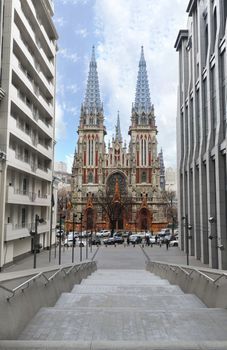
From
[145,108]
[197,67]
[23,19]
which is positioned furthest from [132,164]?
[23,19]

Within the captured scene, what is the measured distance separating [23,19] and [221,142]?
18.4m

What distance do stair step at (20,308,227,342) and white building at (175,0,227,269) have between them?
611 inches

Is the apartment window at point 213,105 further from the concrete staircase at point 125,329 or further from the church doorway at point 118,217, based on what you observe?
the church doorway at point 118,217

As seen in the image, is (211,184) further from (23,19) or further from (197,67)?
(23,19)

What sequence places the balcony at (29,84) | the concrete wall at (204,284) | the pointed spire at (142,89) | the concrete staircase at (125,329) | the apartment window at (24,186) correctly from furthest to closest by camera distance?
the pointed spire at (142,89) → the apartment window at (24,186) → the balcony at (29,84) → the concrete wall at (204,284) → the concrete staircase at (125,329)

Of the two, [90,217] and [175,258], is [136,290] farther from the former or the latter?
[90,217]

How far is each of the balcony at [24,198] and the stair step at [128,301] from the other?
607 inches

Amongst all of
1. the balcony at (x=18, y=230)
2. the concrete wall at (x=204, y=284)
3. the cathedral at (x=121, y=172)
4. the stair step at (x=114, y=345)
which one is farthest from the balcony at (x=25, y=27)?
the cathedral at (x=121, y=172)

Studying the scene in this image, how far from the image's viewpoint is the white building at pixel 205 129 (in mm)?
24234

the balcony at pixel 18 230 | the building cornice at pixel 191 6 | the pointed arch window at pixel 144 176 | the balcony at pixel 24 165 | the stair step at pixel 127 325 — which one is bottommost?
the stair step at pixel 127 325

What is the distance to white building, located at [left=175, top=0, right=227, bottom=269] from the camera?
24.2 m

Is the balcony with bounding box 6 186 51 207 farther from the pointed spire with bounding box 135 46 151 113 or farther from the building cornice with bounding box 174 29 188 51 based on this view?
the pointed spire with bounding box 135 46 151 113

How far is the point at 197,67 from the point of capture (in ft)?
106

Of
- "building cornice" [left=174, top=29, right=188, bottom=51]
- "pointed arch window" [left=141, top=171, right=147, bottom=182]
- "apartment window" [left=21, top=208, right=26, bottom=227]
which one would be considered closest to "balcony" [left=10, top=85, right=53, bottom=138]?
"apartment window" [left=21, top=208, right=26, bottom=227]
